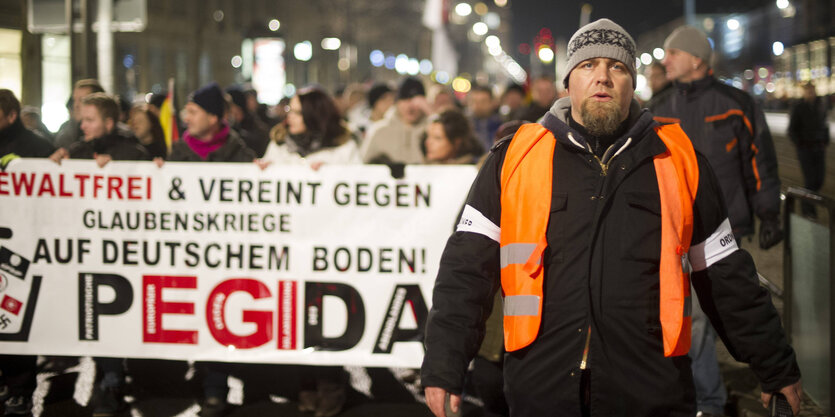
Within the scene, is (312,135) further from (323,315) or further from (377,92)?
(377,92)

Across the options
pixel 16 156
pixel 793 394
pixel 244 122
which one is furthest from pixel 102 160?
pixel 244 122

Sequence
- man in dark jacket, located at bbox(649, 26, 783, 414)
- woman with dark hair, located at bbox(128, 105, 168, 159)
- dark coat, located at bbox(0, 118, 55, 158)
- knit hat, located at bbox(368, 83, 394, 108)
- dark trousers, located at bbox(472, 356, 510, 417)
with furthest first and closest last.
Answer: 1. knit hat, located at bbox(368, 83, 394, 108)
2. woman with dark hair, located at bbox(128, 105, 168, 159)
3. dark coat, located at bbox(0, 118, 55, 158)
4. man in dark jacket, located at bbox(649, 26, 783, 414)
5. dark trousers, located at bbox(472, 356, 510, 417)

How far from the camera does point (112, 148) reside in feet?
24.2

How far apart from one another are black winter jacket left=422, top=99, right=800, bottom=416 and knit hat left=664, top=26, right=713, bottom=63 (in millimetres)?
3071

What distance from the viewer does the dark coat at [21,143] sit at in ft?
23.5

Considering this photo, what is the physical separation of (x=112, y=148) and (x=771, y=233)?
427 centimetres

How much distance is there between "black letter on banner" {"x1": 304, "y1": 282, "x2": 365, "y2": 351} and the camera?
6570 mm

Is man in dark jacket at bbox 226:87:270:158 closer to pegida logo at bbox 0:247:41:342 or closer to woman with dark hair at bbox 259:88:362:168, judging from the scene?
woman with dark hair at bbox 259:88:362:168

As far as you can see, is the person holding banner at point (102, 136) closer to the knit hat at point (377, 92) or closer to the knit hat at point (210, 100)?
the knit hat at point (210, 100)

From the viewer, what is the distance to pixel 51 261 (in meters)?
6.77

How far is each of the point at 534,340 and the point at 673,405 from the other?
464 millimetres

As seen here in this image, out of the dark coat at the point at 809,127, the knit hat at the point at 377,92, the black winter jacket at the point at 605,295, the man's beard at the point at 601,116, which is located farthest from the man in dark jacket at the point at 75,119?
the dark coat at the point at 809,127

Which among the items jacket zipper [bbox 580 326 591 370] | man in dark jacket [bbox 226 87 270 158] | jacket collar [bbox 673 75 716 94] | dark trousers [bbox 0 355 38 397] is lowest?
dark trousers [bbox 0 355 38 397]

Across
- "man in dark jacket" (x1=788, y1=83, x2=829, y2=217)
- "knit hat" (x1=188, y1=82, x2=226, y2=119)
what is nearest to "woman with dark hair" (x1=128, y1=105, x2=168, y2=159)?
"knit hat" (x1=188, y1=82, x2=226, y2=119)
